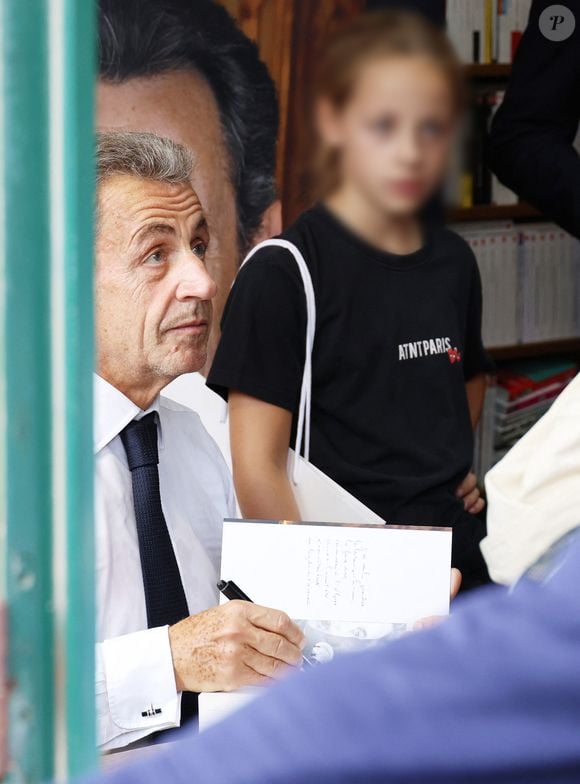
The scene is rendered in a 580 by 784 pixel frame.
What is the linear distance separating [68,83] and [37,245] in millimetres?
50

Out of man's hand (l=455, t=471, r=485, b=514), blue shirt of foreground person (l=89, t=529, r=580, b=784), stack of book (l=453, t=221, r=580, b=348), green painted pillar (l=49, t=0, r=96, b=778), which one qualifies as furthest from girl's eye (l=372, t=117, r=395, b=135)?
stack of book (l=453, t=221, r=580, b=348)

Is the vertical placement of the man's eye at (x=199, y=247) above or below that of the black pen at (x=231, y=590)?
above

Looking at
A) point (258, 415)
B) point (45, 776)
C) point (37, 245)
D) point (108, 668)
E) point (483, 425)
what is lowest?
point (483, 425)

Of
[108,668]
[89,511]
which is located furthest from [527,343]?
[89,511]

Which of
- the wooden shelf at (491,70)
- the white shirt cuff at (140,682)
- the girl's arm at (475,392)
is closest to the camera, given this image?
the white shirt cuff at (140,682)

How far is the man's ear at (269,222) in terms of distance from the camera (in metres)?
1.76

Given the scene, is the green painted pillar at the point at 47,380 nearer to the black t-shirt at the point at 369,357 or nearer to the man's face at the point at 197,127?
the black t-shirt at the point at 369,357

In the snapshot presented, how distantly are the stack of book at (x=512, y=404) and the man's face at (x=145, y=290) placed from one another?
1.81 m

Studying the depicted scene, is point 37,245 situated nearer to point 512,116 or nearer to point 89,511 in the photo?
point 89,511

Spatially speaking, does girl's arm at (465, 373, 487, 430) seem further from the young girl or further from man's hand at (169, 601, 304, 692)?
man's hand at (169, 601, 304, 692)

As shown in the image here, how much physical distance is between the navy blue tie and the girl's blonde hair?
369 mm

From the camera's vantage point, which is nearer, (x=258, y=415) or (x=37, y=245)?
(x=37, y=245)

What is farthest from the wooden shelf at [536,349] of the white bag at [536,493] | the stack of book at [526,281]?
the white bag at [536,493]

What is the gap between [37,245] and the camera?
354mm
